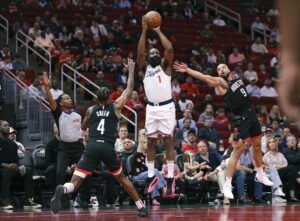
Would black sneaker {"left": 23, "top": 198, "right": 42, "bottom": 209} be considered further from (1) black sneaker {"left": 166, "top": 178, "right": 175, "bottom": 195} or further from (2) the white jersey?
(2) the white jersey

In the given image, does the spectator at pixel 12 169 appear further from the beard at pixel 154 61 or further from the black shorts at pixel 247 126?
the black shorts at pixel 247 126

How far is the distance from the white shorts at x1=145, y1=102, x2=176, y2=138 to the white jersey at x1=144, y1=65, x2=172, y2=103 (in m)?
0.15

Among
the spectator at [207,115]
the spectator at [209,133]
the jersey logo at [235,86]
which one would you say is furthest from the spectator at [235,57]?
the jersey logo at [235,86]

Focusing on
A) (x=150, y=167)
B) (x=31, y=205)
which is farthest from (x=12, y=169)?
(x=150, y=167)

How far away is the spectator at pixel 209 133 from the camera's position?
16.8 m

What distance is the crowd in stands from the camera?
14.2 meters

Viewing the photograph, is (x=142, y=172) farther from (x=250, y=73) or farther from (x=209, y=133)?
(x=250, y=73)

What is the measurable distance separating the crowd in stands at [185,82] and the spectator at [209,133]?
1.0 inches

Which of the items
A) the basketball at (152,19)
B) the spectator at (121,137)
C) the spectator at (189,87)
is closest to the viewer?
the basketball at (152,19)

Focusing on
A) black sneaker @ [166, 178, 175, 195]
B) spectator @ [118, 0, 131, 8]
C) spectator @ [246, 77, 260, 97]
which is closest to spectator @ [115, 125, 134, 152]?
black sneaker @ [166, 178, 175, 195]

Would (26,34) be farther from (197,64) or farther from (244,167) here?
(244,167)

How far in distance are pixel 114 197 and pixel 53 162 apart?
1.41 m

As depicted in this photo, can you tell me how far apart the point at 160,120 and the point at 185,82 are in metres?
10.5

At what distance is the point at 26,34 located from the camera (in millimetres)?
20453
